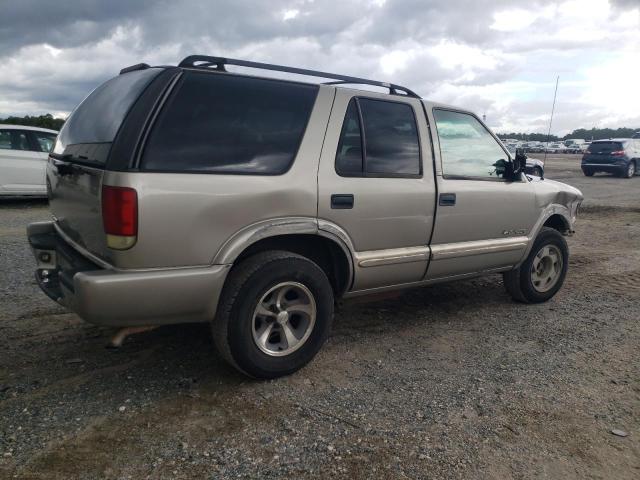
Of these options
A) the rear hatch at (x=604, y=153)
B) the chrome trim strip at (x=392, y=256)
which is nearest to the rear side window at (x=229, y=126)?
the chrome trim strip at (x=392, y=256)

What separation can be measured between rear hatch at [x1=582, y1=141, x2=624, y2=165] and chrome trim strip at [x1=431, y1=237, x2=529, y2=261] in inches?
713

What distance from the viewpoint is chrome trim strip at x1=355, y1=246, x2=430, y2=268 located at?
12.0 ft

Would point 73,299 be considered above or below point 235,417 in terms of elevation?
above

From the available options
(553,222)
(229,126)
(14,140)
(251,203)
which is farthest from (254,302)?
(14,140)

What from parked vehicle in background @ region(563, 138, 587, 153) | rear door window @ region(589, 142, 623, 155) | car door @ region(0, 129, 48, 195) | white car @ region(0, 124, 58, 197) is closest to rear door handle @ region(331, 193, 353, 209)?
white car @ region(0, 124, 58, 197)

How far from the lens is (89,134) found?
3.23 metres

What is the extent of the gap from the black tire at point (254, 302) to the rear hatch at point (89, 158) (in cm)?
73

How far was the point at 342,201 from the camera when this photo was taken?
11.4ft

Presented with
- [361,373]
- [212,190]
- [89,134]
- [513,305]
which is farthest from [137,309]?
[513,305]

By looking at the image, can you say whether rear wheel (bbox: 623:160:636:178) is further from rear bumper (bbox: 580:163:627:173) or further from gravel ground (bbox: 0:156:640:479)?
gravel ground (bbox: 0:156:640:479)

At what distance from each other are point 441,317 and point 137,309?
9.15ft

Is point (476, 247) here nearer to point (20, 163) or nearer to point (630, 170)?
point (20, 163)

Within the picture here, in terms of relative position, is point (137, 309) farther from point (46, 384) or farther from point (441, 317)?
point (441, 317)

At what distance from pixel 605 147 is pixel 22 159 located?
772 inches
